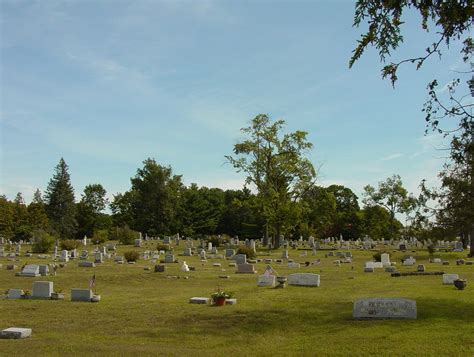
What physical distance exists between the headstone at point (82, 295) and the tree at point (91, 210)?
67.5 meters

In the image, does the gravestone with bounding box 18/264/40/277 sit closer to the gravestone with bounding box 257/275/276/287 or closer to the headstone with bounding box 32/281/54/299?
the headstone with bounding box 32/281/54/299

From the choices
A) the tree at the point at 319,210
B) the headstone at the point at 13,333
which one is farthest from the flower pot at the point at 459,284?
the tree at the point at 319,210

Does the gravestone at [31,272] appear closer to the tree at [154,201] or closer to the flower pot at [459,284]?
the flower pot at [459,284]

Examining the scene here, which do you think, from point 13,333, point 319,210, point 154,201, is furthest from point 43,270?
point 154,201

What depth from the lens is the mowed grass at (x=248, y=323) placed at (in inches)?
434

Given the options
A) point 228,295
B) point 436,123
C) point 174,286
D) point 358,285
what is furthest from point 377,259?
point 436,123

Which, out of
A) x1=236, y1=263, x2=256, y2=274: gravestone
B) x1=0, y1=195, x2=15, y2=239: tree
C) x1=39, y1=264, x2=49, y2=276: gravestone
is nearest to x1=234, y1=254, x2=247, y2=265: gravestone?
x1=236, y1=263, x2=256, y2=274: gravestone

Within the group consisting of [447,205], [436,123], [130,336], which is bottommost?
[130,336]

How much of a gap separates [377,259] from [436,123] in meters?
23.3

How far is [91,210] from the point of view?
302 ft

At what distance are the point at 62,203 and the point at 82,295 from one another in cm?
6691

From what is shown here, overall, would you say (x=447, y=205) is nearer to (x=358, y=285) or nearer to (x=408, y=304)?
(x=358, y=285)

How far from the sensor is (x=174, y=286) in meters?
22.8

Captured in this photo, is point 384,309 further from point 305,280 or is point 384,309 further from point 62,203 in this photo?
point 62,203
